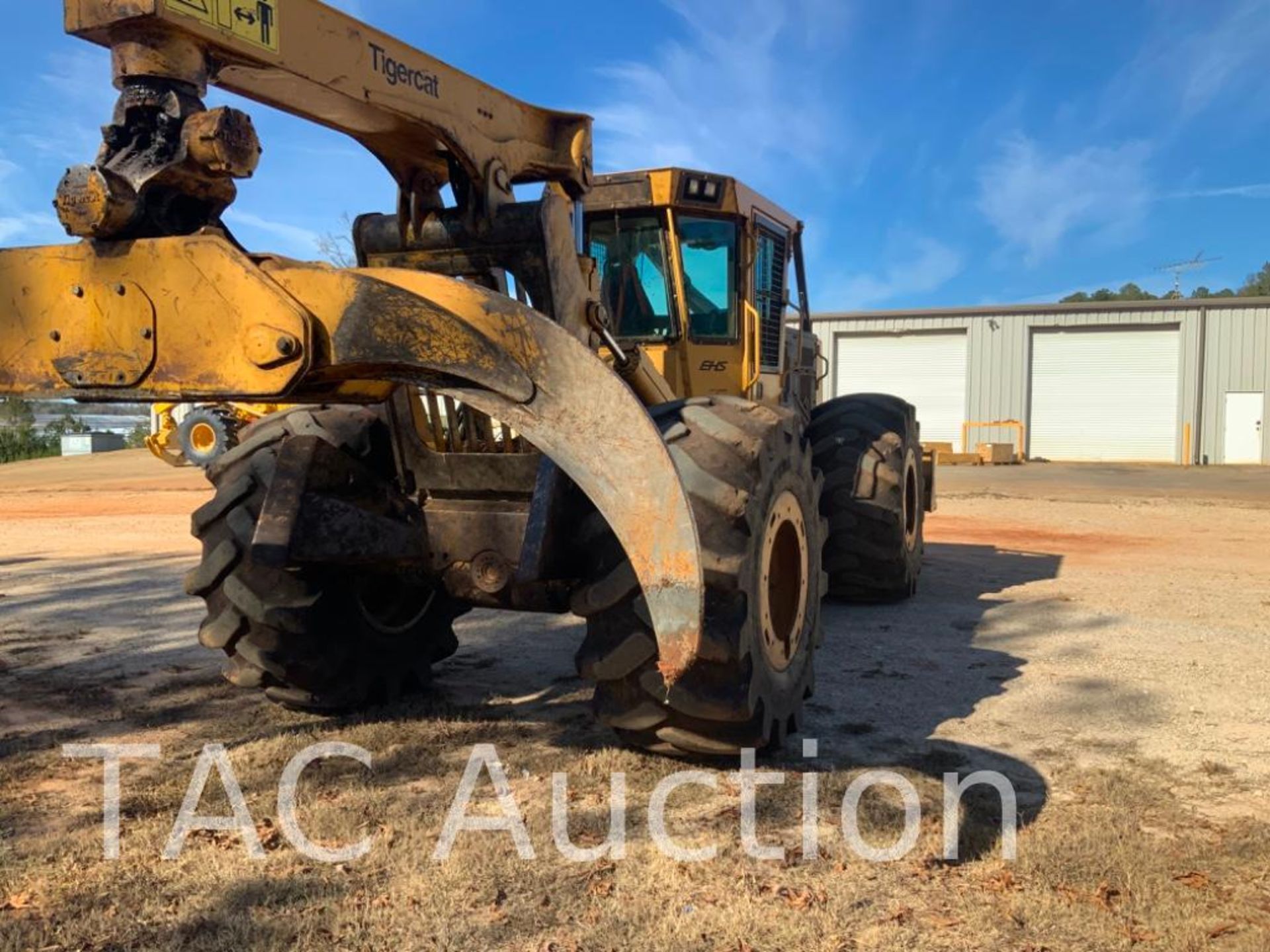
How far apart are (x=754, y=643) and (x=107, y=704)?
3.25 m

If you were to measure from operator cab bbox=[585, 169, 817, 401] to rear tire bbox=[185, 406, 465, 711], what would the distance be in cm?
220

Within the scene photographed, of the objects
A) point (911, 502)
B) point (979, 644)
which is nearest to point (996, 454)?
point (911, 502)

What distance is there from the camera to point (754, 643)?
396 centimetres

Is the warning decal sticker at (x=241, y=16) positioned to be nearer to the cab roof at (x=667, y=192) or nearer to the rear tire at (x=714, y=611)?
the rear tire at (x=714, y=611)

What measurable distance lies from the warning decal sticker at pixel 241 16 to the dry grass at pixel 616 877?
2491 millimetres

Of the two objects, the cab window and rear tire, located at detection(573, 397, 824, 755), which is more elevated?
the cab window

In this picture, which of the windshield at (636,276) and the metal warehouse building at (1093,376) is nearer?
the windshield at (636,276)

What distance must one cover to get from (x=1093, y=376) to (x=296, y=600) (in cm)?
3225

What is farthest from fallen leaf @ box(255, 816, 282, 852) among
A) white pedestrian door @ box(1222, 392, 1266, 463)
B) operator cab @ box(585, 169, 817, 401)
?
white pedestrian door @ box(1222, 392, 1266, 463)

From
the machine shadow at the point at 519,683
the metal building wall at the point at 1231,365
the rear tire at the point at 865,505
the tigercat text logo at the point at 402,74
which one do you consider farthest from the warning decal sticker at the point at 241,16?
the metal building wall at the point at 1231,365

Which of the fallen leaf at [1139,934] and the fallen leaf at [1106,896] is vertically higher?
the fallen leaf at [1106,896]

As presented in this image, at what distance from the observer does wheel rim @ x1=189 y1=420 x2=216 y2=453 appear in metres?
18.2

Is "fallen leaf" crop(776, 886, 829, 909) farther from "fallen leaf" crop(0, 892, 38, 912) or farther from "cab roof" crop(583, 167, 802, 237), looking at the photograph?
"cab roof" crop(583, 167, 802, 237)

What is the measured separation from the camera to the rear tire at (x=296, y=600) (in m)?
4.64
